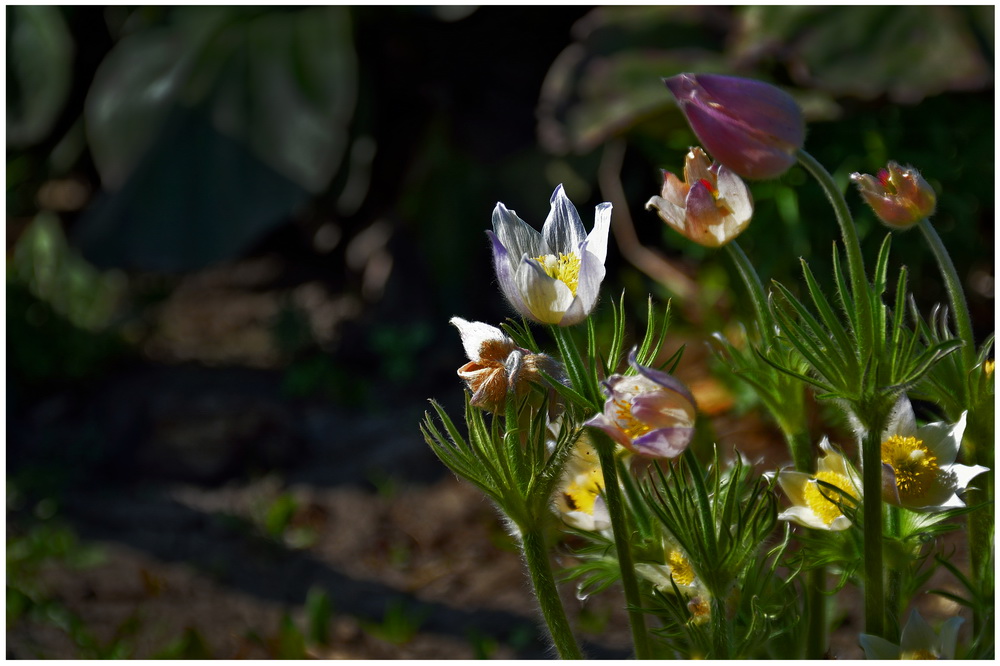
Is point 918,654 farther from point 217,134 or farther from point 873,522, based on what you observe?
point 217,134

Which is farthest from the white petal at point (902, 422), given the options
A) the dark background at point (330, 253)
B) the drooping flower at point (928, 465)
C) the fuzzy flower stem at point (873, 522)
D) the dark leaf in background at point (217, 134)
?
the dark leaf in background at point (217, 134)

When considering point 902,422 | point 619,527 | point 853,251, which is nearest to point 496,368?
point 619,527

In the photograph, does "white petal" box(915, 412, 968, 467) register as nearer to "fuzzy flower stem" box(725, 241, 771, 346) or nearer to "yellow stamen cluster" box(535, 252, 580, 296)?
"fuzzy flower stem" box(725, 241, 771, 346)

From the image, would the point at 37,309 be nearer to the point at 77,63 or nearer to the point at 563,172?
the point at 77,63

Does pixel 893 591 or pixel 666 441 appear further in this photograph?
pixel 893 591

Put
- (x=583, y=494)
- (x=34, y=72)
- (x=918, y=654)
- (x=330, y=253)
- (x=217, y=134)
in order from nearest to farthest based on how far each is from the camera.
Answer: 1. (x=918, y=654)
2. (x=583, y=494)
3. (x=217, y=134)
4. (x=34, y=72)
5. (x=330, y=253)

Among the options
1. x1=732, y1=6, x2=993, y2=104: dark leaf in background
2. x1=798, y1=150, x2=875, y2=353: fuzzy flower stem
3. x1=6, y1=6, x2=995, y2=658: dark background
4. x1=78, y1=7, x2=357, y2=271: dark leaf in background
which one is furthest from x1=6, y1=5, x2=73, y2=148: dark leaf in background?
x1=798, y1=150, x2=875, y2=353: fuzzy flower stem
